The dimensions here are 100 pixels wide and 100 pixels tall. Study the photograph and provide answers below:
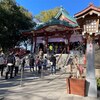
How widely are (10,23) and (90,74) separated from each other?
66.5 ft

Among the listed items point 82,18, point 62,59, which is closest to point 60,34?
point 62,59

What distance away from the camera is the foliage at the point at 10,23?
28569 mm

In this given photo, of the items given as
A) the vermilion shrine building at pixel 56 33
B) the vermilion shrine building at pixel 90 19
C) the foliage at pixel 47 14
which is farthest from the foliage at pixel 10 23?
the vermilion shrine building at pixel 90 19

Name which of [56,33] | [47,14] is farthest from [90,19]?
[47,14]

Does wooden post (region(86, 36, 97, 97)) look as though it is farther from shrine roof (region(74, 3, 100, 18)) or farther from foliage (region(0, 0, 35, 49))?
foliage (region(0, 0, 35, 49))

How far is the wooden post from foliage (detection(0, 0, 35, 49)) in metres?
18.8

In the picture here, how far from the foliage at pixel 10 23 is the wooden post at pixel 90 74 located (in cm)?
1879

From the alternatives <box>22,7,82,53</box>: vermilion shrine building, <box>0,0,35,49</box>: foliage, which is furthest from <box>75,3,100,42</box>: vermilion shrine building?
<box>0,0,35,49</box>: foliage

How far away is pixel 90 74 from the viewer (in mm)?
10312

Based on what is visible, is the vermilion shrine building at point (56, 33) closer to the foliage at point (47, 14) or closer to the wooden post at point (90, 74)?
the wooden post at point (90, 74)

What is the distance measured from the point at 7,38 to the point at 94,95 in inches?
801

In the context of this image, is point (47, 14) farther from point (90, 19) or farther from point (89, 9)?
point (89, 9)

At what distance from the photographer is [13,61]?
15.5 m

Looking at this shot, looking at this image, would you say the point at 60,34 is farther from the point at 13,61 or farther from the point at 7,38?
the point at 13,61
